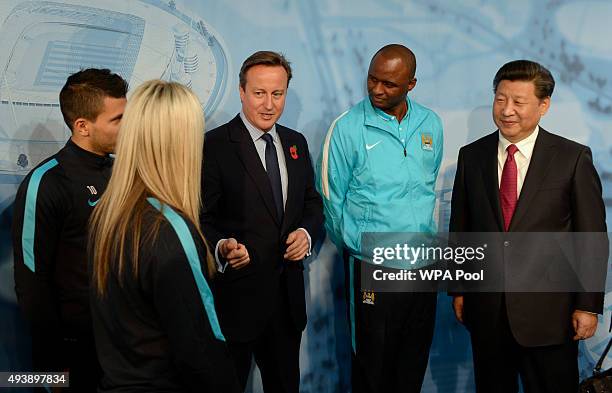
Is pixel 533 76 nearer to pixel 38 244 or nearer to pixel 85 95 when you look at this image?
pixel 85 95

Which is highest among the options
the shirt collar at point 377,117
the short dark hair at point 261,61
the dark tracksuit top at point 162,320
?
the short dark hair at point 261,61

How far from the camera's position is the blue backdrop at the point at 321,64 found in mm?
2654

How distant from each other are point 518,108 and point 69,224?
1.65 m

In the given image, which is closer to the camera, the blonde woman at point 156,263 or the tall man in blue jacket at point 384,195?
the blonde woman at point 156,263

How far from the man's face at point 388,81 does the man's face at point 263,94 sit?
379mm

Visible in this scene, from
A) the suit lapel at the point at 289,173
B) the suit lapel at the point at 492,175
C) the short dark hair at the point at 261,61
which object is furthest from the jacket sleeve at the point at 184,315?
the suit lapel at the point at 492,175

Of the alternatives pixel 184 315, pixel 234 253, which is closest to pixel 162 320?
pixel 184 315

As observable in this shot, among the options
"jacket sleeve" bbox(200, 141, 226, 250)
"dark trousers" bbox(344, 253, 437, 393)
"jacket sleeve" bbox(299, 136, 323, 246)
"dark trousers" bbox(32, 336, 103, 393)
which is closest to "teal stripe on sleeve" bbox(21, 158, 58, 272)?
"dark trousers" bbox(32, 336, 103, 393)

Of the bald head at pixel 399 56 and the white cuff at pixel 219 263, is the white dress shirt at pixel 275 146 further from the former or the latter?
the bald head at pixel 399 56

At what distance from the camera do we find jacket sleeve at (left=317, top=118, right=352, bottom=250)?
2680mm

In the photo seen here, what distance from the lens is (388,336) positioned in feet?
8.79

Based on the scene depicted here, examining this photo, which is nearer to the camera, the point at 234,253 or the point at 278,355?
the point at 234,253

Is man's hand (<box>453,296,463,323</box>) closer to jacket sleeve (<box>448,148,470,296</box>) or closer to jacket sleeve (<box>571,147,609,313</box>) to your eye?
jacket sleeve (<box>448,148,470,296</box>)

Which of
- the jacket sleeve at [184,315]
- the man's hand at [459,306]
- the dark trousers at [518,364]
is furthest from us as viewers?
the man's hand at [459,306]
